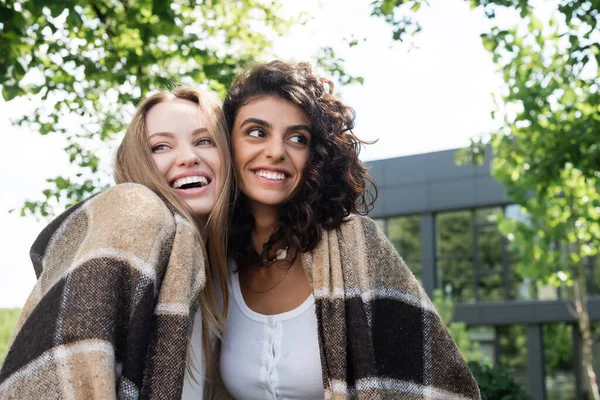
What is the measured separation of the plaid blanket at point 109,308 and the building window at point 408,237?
22.7 m

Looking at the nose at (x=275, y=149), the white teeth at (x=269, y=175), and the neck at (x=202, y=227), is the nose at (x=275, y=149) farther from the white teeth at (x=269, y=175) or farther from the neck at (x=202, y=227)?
the neck at (x=202, y=227)

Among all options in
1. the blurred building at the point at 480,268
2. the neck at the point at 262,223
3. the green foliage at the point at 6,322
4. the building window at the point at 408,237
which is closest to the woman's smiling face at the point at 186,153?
the neck at the point at 262,223

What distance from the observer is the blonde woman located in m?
2.32

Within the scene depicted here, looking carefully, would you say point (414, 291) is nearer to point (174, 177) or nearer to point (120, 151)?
point (174, 177)

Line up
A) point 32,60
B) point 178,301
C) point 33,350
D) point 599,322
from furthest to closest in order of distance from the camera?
point 599,322 → point 32,60 → point 178,301 → point 33,350

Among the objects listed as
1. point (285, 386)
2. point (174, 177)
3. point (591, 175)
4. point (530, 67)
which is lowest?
point (285, 386)

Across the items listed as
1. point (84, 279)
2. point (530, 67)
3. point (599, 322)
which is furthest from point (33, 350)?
point (599, 322)

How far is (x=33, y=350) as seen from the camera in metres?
2.37

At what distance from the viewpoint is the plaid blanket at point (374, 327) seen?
2938 mm

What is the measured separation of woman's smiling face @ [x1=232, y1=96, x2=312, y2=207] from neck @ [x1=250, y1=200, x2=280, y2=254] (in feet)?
0.32

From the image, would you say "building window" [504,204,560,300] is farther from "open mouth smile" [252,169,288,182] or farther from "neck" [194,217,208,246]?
"neck" [194,217,208,246]

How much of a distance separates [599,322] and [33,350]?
20847 mm

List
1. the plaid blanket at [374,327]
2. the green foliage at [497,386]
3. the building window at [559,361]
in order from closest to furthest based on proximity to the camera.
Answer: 1. the plaid blanket at [374,327]
2. the green foliage at [497,386]
3. the building window at [559,361]

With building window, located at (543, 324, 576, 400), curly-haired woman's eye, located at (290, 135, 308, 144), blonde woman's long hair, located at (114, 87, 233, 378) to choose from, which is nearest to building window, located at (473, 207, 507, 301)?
building window, located at (543, 324, 576, 400)
